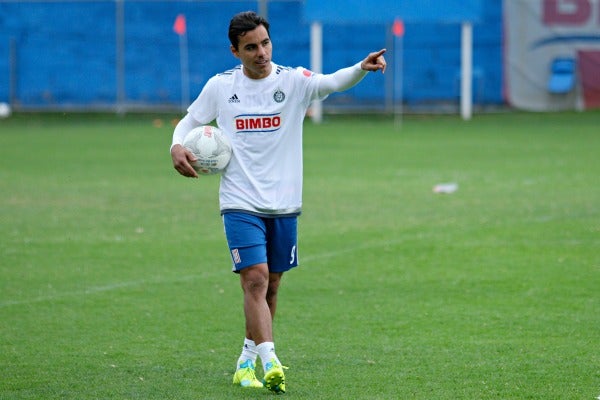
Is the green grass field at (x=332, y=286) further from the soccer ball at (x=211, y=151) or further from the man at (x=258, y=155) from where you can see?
the soccer ball at (x=211, y=151)

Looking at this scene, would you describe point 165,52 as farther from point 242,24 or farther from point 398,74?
point 242,24

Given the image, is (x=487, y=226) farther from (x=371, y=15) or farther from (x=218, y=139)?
(x=371, y=15)

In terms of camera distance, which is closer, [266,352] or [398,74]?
[266,352]

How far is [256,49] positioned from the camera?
6664mm

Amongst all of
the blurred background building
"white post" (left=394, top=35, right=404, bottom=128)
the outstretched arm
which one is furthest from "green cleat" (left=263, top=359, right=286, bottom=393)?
the blurred background building

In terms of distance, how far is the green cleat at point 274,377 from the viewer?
643 cm

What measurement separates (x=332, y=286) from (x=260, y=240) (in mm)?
3455

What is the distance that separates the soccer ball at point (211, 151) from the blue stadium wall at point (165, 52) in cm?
3005

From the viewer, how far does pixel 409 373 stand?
703cm

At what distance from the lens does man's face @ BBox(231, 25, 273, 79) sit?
262 inches

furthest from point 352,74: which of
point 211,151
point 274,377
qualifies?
point 274,377

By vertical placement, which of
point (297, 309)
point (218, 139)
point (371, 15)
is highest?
point (371, 15)

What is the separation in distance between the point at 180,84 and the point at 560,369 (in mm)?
30942

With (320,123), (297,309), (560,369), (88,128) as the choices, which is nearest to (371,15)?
(320,123)
